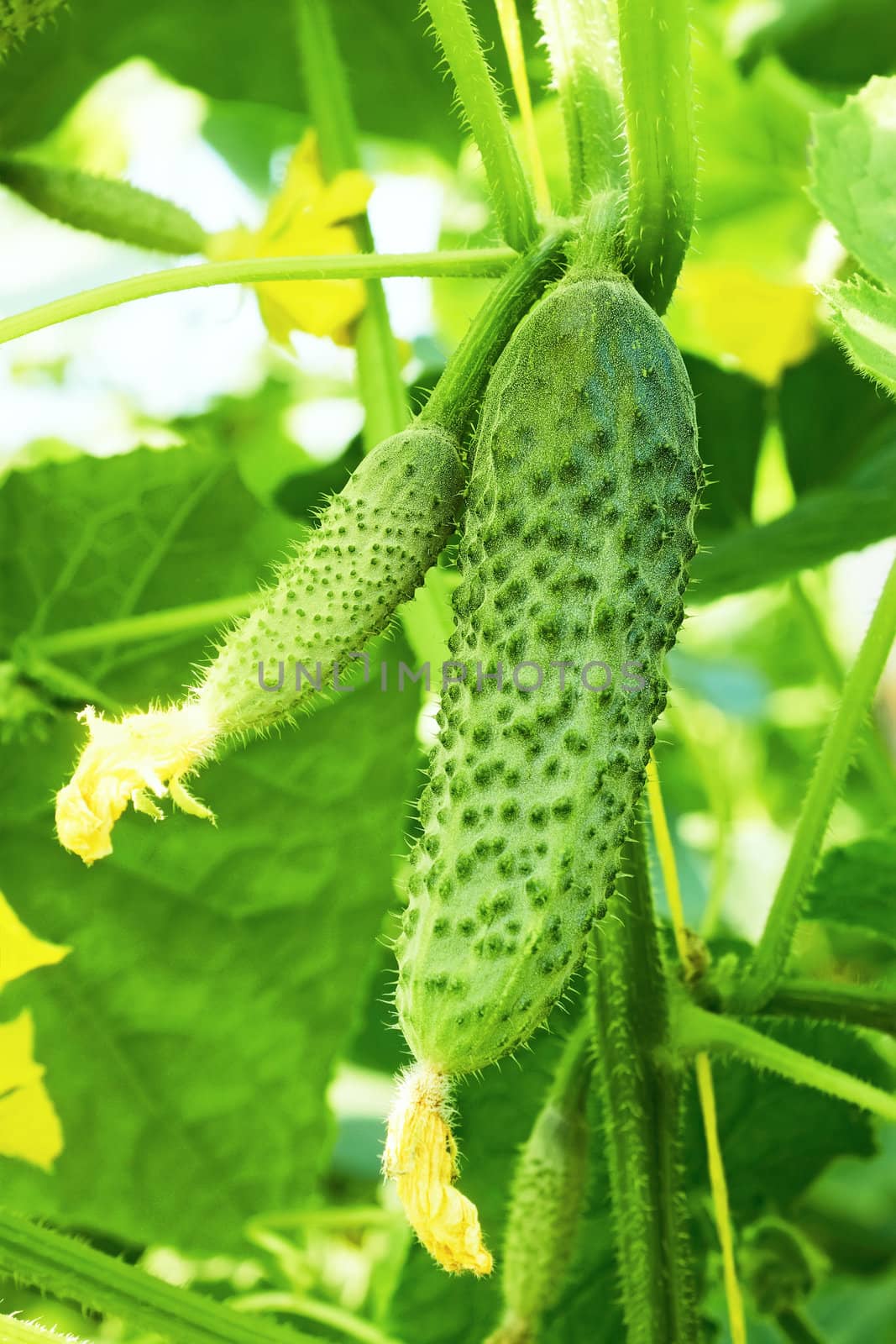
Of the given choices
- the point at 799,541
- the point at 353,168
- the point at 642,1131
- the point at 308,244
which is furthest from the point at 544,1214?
the point at 353,168

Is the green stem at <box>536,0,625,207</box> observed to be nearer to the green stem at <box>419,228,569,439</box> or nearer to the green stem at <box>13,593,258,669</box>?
the green stem at <box>419,228,569,439</box>

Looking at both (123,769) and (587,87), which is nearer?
(123,769)

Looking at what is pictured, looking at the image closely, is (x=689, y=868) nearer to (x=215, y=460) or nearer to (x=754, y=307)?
(x=754, y=307)

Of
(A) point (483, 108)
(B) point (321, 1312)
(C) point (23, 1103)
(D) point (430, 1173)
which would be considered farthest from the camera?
(B) point (321, 1312)

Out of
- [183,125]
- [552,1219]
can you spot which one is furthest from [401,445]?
[183,125]

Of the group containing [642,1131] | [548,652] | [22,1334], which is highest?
[548,652]

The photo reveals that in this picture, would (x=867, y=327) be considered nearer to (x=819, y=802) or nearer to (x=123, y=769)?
(x=819, y=802)
